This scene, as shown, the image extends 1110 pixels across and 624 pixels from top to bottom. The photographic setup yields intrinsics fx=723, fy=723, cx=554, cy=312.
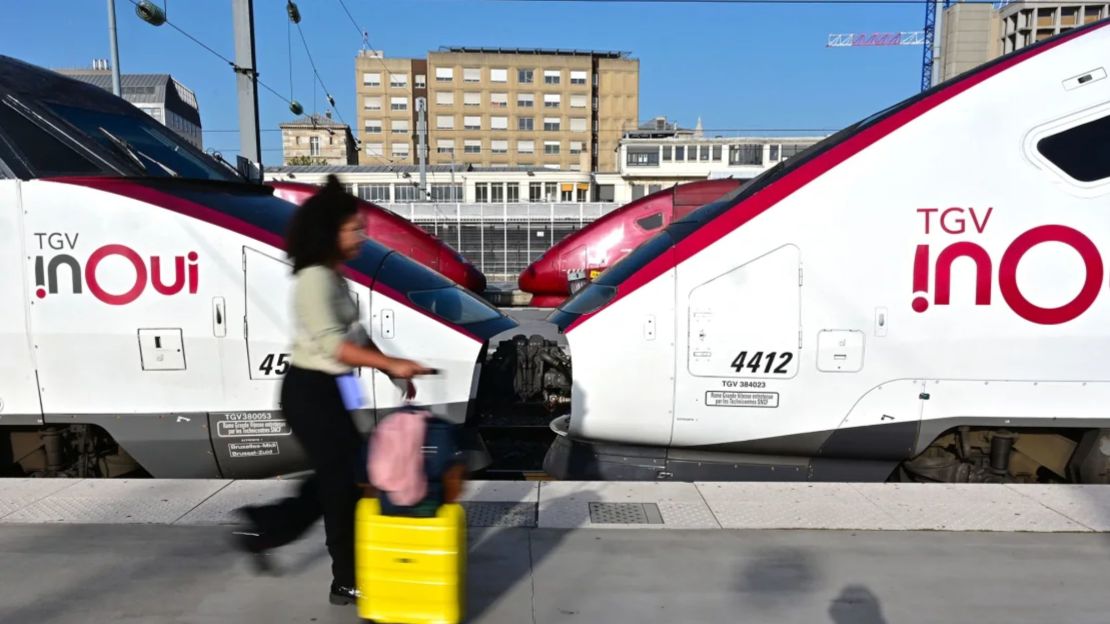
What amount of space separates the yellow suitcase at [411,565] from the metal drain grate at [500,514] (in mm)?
1250

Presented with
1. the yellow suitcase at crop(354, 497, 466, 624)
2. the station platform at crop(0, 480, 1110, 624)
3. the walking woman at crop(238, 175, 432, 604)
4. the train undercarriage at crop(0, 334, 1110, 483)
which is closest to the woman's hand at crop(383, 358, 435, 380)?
the walking woman at crop(238, 175, 432, 604)

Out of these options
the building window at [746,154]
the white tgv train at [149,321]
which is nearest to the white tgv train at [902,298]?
the white tgv train at [149,321]

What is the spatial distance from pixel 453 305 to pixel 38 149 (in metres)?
2.84

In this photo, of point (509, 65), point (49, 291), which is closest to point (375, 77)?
point (509, 65)

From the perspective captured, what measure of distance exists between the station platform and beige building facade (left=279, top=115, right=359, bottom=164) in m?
97.9

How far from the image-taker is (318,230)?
2.75 metres

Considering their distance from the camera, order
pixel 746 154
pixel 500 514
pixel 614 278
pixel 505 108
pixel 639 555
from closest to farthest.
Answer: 1. pixel 639 555
2. pixel 500 514
3. pixel 614 278
4. pixel 746 154
5. pixel 505 108

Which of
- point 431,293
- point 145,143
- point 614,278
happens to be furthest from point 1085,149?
point 145,143

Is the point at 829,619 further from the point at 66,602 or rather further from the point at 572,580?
the point at 66,602

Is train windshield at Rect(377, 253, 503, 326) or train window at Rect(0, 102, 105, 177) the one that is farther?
train windshield at Rect(377, 253, 503, 326)

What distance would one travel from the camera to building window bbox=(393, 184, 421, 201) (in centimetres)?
6206

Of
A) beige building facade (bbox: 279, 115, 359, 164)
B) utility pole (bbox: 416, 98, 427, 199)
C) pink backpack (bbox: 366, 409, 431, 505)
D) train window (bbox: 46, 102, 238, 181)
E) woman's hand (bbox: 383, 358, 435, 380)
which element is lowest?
pink backpack (bbox: 366, 409, 431, 505)

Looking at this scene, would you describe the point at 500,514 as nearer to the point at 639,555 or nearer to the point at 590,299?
the point at 639,555

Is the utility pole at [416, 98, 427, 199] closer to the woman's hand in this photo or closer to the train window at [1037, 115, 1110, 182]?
the train window at [1037, 115, 1110, 182]
